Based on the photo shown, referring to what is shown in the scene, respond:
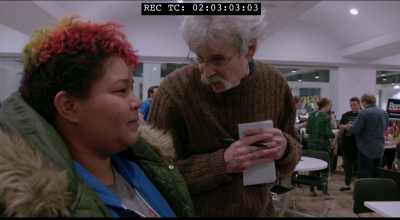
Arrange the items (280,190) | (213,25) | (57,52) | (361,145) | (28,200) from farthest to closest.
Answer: (361,145)
(280,190)
(213,25)
(57,52)
(28,200)

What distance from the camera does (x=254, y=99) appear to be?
3.49ft

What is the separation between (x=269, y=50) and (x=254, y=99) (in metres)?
5.86

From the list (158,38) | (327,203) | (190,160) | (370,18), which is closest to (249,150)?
(190,160)

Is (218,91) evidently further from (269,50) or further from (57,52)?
(269,50)

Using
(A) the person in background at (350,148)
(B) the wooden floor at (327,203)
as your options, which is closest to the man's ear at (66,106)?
(B) the wooden floor at (327,203)

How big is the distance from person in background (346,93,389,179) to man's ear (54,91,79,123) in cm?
455

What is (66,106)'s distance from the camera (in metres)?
0.62

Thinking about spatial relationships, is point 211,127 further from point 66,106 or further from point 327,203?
point 327,203

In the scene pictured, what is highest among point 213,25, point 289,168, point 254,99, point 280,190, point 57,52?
point 213,25

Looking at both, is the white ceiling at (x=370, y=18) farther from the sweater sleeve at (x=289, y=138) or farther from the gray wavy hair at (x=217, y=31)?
Result: the gray wavy hair at (x=217, y=31)

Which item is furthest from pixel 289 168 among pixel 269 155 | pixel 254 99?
pixel 254 99

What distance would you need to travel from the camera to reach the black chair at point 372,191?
2.23 meters

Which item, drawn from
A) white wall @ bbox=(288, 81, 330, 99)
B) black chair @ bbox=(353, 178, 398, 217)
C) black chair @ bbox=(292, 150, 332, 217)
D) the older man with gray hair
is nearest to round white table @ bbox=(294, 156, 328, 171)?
black chair @ bbox=(292, 150, 332, 217)
